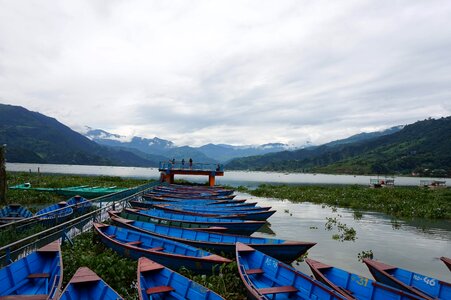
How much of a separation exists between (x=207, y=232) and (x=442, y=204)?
33.1m

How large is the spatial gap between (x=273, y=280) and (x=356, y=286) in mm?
2658

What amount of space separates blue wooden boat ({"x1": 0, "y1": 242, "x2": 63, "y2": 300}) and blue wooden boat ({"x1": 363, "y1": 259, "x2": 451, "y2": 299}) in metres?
9.75

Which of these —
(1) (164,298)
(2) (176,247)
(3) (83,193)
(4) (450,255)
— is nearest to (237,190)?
(3) (83,193)

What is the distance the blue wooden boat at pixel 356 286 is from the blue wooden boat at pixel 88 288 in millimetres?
6321

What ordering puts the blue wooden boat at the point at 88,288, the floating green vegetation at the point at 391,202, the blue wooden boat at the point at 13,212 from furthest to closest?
the floating green vegetation at the point at 391,202, the blue wooden boat at the point at 13,212, the blue wooden boat at the point at 88,288

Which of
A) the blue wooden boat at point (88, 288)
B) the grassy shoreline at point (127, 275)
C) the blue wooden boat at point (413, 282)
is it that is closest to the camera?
the blue wooden boat at point (88, 288)

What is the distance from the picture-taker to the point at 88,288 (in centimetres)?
848

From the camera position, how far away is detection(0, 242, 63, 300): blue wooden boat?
8.64m

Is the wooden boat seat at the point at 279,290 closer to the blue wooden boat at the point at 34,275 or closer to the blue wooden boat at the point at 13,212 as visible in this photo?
the blue wooden boat at the point at 34,275

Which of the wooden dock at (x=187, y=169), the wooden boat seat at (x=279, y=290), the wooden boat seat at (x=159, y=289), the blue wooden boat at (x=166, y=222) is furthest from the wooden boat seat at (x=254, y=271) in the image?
the wooden dock at (x=187, y=169)

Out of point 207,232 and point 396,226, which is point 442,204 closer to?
point 396,226

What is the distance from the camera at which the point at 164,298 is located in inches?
357

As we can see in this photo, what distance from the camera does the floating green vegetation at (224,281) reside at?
36.6ft

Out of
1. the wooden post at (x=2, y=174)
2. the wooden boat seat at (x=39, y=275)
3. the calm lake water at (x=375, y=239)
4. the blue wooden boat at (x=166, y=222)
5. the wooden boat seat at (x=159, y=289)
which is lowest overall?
the calm lake water at (x=375, y=239)
